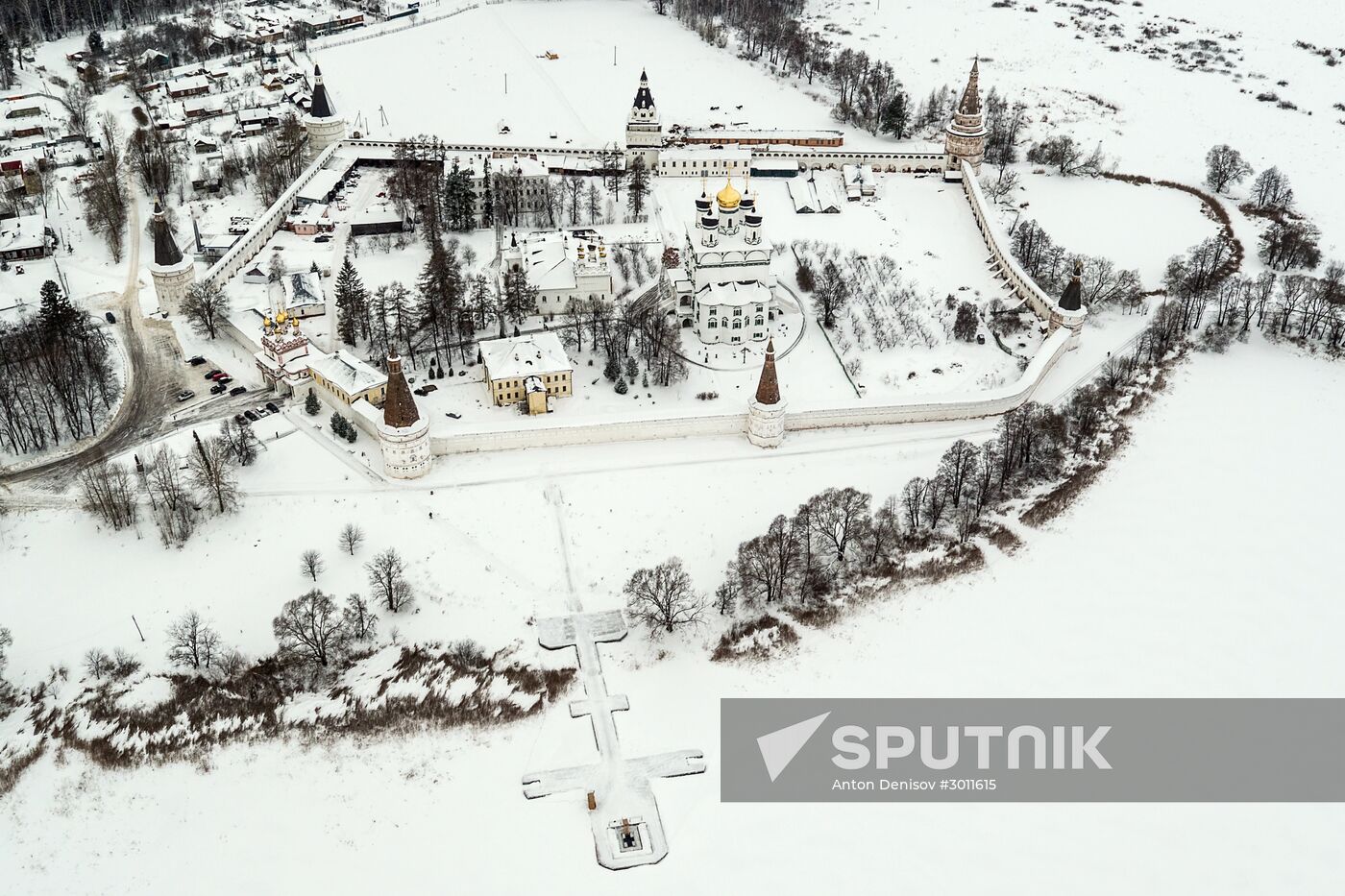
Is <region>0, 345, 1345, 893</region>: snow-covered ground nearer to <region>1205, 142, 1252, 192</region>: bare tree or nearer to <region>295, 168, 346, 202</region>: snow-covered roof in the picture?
<region>1205, 142, 1252, 192</region>: bare tree

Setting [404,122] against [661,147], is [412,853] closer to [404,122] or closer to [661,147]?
[661,147]

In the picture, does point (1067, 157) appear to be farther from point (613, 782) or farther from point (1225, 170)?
point (613, 782)

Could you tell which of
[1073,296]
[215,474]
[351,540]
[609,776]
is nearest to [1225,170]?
[1073,296]

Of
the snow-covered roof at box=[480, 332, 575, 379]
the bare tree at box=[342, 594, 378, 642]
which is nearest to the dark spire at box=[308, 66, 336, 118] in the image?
the snow-covered roof at box=[480, 332, 575, 379]

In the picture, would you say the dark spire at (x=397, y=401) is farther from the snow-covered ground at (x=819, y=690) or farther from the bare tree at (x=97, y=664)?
the bare tree at (x=97, y=664)

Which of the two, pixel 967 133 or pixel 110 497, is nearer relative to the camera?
pixel 110 497

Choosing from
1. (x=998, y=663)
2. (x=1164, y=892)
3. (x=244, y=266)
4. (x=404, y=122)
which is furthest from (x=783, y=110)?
(x=1164, y=892)

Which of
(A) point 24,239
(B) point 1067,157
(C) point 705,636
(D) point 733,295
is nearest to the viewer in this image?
(C) point 705,636
